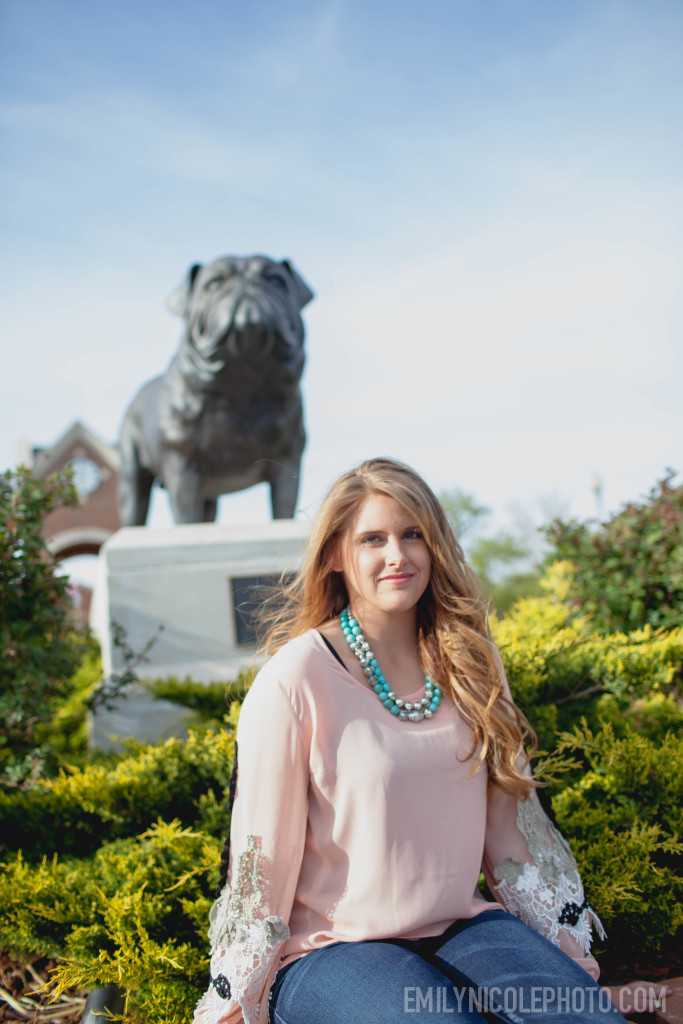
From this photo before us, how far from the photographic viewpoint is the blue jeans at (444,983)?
4.75 feet

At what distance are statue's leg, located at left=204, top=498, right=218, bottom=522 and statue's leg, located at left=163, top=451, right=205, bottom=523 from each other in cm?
36

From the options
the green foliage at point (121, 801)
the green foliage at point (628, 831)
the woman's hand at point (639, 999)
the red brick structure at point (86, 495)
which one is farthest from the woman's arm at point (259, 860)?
the red brick structure at point (86, 495)

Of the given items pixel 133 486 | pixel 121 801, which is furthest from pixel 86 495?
pixel 121 801

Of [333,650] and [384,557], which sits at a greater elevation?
[384,557]

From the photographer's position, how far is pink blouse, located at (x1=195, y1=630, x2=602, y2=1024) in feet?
5.39

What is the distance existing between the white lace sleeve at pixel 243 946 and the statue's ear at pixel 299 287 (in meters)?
4.24

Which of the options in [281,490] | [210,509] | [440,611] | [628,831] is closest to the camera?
[440,611]

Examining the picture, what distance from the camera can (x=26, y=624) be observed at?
375cm

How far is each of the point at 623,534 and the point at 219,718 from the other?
2.74 m

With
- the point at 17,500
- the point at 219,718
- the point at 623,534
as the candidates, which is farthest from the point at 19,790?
the point at 623,534

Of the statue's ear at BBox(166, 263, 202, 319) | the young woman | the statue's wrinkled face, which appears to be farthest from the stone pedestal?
the young woman

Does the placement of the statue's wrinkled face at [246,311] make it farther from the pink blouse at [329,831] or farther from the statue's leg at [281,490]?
the pink blouse at [329,831]

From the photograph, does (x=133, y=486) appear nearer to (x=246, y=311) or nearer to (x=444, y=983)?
(x=246, y=311)

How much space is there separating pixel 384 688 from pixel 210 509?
13.6ft
